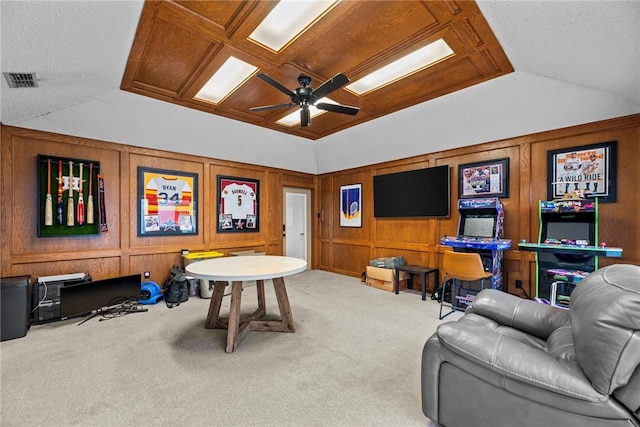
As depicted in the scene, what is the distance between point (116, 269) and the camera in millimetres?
4352

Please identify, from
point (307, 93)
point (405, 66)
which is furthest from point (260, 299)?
point (405, 66)

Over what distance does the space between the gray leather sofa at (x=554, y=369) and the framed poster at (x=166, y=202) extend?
4.57m

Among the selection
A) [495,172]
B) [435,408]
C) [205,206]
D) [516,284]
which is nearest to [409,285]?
[516,284]

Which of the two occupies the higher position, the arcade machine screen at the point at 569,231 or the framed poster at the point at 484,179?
the framed poster at the point at 484,179

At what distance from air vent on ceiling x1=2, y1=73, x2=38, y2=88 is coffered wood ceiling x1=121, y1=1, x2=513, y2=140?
820 mm

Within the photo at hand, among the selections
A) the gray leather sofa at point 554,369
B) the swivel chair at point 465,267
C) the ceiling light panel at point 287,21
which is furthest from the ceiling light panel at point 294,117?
the gray leather sofa at point 554,369

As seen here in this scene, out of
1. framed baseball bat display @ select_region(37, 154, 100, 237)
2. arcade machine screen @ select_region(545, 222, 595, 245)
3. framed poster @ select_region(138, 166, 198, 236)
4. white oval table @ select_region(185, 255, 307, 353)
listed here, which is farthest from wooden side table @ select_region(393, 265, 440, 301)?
framed baseball bat display @ select_region(37, 154, 100, 237)

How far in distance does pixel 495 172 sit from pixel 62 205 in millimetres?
6231

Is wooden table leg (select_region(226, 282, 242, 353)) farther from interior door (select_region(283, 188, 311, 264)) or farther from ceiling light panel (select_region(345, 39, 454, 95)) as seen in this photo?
interior door (select_region(283, 188, 311, 264))

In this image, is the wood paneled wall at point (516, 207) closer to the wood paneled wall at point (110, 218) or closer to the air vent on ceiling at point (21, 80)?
the wood paneled wall at point (110, 218)

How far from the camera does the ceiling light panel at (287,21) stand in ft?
7.66

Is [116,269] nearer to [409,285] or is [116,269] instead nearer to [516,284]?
[409,285]

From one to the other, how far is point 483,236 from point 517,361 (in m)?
2.98

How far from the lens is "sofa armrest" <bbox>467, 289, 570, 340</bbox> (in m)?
1.89
